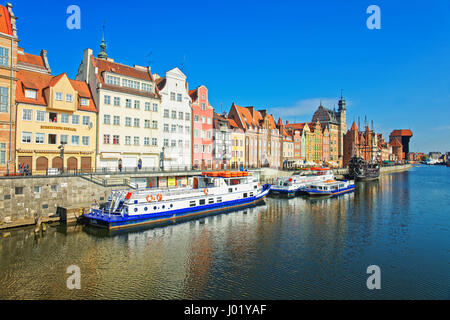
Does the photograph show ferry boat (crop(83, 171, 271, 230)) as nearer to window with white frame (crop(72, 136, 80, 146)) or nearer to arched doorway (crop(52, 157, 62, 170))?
arched doorway (crop(52, 157, 62, 170))

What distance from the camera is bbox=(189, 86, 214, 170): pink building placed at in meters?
68.1

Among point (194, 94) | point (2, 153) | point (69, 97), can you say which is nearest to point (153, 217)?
point (2, 153)

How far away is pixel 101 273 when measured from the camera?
22422 millimetres

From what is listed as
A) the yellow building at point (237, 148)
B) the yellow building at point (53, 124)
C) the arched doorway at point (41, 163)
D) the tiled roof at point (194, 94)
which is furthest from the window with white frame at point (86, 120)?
the yellow building at point (237, 148)

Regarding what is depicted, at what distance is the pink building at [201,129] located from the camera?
68.1m

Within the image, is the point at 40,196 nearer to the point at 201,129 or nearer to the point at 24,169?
the point at 24,169

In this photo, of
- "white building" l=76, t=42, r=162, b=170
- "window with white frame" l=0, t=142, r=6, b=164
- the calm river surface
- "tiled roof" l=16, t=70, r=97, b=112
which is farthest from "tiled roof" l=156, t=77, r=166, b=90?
the calm river surface

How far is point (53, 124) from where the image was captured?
1753 inches

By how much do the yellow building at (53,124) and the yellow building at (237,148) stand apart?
39.0 m

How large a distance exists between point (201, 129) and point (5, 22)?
1572 inches

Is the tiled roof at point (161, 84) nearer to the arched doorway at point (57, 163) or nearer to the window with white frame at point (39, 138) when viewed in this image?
the arched doorway at point (57, 163)
